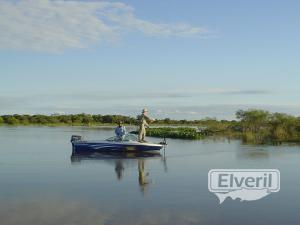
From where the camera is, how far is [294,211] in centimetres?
972

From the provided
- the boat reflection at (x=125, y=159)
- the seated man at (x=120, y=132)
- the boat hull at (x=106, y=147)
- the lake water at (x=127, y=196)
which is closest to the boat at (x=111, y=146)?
the boat hull at (x=106, y=147)

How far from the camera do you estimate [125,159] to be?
65.0 feet

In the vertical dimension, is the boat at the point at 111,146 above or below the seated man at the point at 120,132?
below

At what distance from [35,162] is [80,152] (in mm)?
3797

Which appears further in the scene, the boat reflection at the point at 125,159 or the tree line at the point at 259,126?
the tree line at the point at 259,126

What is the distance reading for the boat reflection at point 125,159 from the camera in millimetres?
14594

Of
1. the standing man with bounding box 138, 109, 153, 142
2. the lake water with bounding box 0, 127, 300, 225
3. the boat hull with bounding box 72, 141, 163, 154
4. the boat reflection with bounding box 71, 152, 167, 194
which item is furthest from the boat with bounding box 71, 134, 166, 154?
the lake water with bounding box 0, 127, 300, 225

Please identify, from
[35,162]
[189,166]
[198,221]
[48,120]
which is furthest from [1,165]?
[48,120]

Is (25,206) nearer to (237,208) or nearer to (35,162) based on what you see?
(237,208)

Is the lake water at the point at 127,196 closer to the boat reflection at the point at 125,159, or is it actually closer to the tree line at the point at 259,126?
the boat reflection at the point at 125,159

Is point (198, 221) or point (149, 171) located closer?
point (198, 221)

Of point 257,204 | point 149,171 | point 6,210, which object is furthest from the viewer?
point 149,171

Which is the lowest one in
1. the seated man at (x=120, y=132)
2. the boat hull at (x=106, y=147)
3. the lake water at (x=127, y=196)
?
the lake water at (x=127, y=196)

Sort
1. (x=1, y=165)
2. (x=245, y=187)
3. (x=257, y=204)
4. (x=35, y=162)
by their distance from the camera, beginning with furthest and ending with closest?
(x=35, y=162) < (x=1, y=165) < (x=245, y=187) < (x=257, y=204)
